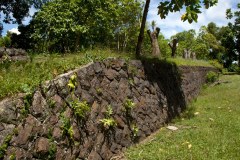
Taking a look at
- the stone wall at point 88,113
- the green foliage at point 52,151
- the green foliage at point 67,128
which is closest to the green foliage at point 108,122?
the stone wall at point 88,113

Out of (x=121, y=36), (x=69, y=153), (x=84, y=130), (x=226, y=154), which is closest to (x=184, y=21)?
(x=226, y=154)

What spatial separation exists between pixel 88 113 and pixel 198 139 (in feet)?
14.0

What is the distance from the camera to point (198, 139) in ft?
35.8

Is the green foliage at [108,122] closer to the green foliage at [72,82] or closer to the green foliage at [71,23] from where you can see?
the green foliage at [72,82]

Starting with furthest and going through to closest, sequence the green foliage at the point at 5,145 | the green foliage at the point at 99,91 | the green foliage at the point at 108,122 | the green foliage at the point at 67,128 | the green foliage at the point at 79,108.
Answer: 1. the green foliage at the point at 99,91
2. the green foliage at the point at 108,122
3. the green foliage at the point at 79,108
4. the green foliage at the point at 67,128
5. the green foliage at the point at 5,145

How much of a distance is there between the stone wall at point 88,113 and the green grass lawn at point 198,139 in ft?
2.25

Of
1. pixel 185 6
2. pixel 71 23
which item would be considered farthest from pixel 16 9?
pixel 185 6

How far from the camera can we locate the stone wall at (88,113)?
6820mm

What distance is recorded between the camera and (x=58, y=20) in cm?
2745

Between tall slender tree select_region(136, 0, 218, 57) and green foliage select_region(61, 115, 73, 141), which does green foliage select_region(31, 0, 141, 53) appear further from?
green foliage select_region(61, 115, 73, 141)

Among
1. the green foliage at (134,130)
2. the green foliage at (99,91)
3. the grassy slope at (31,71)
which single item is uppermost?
the grassy slope at (31,71)

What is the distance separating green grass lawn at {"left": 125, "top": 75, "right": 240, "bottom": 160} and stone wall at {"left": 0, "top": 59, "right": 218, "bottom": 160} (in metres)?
0.69

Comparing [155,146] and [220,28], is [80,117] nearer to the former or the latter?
[155,146]

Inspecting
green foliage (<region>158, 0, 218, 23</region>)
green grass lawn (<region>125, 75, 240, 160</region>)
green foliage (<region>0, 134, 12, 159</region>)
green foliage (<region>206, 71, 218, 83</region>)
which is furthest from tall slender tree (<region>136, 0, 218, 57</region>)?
green foliage (<region>206, 71, 218, 83</region>)
